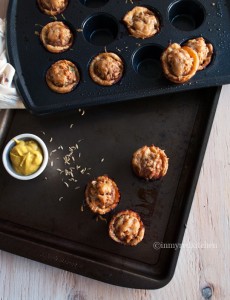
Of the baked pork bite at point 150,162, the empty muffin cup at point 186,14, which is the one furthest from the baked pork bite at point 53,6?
the baked pork bite at point 150,162

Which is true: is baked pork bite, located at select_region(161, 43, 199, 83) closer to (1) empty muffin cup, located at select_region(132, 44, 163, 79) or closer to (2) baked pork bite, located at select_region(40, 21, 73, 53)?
(1) empty muffin cup, located at select_region(132, 44, 163, 79)

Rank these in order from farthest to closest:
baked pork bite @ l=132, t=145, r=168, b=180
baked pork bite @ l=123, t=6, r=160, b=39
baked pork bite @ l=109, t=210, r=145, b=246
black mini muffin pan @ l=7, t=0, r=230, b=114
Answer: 1. baked pork bite @ l=123, t=6, r=160, b=39
2. black mini muffin pan @ l=7, t=0, r=230, b=114
3. baked pork bite @ l=132, t=145, r=168, b=180
4. baked pork bite @ l=109, t=210, r=145, b=246

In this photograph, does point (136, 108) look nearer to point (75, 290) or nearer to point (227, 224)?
point (227, 224)

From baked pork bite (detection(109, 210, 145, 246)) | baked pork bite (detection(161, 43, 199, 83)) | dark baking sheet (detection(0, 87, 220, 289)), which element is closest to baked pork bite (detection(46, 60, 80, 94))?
dark baking sheet (detection(0, 87, 220, 289))

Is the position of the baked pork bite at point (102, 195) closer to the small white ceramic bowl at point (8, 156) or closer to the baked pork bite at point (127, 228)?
the baked pork bite at point (127, 228)

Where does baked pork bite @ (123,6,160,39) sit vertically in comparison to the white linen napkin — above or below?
above

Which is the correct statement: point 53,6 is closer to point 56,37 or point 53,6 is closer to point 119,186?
point 56,37

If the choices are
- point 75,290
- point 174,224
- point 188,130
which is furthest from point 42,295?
point 188,130
